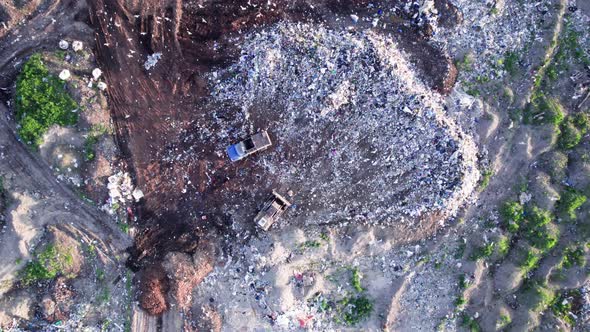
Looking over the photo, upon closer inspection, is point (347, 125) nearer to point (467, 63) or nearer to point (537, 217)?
point (467, 63)

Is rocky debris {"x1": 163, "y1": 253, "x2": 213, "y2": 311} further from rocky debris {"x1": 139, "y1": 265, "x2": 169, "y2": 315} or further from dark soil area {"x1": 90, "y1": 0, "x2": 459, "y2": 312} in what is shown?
dark soil area {"x1": 90, "y1": 0, "x2": 459, "y2": 312}

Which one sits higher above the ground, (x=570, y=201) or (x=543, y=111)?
(x=543, y=111)

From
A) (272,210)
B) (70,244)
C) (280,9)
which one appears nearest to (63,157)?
(70,244)

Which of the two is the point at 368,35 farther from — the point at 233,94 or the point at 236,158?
the point at 236,158

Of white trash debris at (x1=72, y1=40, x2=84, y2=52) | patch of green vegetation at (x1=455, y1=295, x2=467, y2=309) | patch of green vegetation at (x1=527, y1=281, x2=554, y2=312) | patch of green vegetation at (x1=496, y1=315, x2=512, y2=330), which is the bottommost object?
patch of green vegetation at (x1=496, y1=315, x2=512, y2=330)

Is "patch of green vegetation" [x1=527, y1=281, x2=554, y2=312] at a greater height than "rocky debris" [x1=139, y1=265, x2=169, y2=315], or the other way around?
"rocky debris" [x1=139, y1=265, x2=169, y2=315]

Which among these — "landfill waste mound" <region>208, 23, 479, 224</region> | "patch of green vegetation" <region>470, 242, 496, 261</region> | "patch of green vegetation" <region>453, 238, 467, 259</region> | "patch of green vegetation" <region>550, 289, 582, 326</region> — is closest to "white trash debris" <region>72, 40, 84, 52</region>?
"landfill waste mound" <region>208, 23, 479, 224</region>

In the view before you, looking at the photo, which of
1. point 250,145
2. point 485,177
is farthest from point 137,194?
point 485,177
